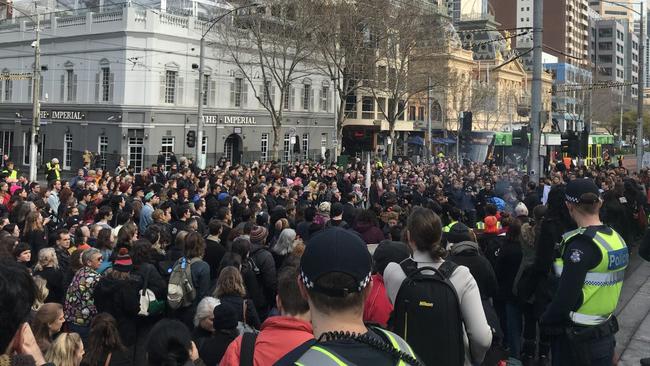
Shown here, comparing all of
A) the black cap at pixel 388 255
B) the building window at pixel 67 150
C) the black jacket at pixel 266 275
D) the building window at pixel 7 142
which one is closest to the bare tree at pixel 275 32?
the building window at pixel 67 150

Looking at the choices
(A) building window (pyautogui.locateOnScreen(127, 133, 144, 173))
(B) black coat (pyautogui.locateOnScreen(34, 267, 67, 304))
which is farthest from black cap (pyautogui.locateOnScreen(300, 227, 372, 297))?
(A) building window (pyautogui.locateOnScreen(127, 133, 144, 173))

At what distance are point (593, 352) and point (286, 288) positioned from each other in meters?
2.39

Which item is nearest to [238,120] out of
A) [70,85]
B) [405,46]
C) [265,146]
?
[265,146]

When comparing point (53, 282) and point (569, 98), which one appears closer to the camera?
point (53, 282)

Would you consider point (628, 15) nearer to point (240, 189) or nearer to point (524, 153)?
point (524, 153)

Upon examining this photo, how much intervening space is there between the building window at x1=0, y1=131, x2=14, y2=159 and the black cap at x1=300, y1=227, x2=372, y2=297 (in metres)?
49.0

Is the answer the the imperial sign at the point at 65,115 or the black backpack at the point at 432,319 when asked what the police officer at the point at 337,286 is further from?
the the imperial sign at the point at 65,115

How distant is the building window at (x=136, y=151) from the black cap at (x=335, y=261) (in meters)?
38.5

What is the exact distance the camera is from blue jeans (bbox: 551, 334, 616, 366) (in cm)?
458

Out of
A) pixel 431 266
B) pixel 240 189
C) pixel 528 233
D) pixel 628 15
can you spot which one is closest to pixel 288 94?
pixel 240 189

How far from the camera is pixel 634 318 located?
8453mm

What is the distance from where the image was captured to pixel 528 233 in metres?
7.79

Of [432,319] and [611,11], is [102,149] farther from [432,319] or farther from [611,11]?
[611,11]

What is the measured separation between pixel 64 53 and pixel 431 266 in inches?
1688
